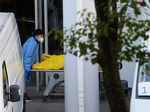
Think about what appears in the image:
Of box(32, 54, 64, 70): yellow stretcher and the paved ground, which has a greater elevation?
box(32, 54, 64, 70): yellow stretcher

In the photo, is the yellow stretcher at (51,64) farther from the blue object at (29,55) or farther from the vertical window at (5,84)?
the vertical window at (5,84)

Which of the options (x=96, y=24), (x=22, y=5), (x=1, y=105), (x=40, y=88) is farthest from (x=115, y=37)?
(x=22, y=5)

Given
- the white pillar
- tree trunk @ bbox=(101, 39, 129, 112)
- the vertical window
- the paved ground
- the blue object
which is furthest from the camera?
the paved ground

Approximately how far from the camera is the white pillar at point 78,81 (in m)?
7.27

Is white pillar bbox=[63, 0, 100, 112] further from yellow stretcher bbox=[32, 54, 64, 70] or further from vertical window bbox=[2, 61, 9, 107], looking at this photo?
yellow stretcher bbox=[32, 54, 64, 70]

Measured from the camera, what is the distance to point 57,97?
1218cm

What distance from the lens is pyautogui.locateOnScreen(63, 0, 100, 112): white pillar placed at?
7266mm

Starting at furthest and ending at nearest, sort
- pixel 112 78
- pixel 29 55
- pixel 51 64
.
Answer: pixel 51 64 < pixel 29 55 < pixel 112 78

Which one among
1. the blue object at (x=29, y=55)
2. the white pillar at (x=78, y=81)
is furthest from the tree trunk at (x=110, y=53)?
the blue object at (x=29, y=55)

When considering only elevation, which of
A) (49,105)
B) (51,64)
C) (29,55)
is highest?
(29,55)

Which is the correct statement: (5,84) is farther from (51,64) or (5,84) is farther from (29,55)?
(51,64)

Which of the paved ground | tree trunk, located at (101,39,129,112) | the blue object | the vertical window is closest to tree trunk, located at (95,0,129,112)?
tree trunk, located at (101,39,129,112)

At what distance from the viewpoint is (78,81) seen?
7.35m

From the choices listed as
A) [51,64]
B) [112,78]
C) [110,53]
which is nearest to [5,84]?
[112,78]
